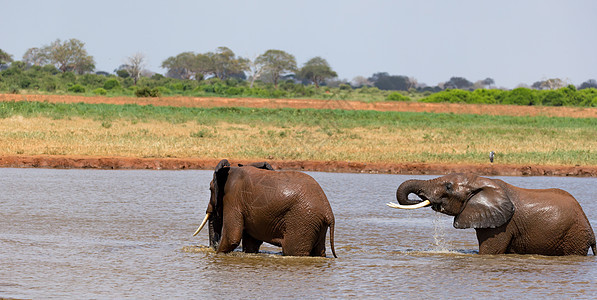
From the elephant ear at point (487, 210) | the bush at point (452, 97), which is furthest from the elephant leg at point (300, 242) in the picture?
the bush at point (452, 97)

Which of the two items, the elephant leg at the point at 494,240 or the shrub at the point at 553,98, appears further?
the shrub at the point at 553,98

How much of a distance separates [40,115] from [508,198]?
3013cm

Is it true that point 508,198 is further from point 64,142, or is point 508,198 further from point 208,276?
point 64,142

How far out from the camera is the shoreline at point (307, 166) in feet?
75.8

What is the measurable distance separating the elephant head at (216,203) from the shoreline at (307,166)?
13.3m

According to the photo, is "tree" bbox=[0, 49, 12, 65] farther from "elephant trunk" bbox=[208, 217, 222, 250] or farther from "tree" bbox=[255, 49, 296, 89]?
"elephant trunk" bbox=[208, 217, 222, 250]

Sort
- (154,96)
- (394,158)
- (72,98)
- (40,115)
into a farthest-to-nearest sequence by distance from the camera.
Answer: (154,96)
(72,98)
(40,115)
(394,158)

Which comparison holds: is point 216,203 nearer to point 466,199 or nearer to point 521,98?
point 466,199

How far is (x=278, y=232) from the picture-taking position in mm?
9406

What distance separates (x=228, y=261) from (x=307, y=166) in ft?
48.4

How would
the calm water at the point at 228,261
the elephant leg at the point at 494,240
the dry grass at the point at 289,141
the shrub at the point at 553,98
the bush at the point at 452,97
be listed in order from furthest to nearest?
1. the bush at the point at 452,97
2. the shrub at the point at 553,98
3. the dry grass at the point at 289,141
4. the elephant leg at the point at 494,240
5. the calm water at the point at 228,261

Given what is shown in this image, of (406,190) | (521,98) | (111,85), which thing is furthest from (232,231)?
(521,98)

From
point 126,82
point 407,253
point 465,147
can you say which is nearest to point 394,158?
point 465,147

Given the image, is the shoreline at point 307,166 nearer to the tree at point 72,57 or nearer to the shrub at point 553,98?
the shrub at point 553,98
